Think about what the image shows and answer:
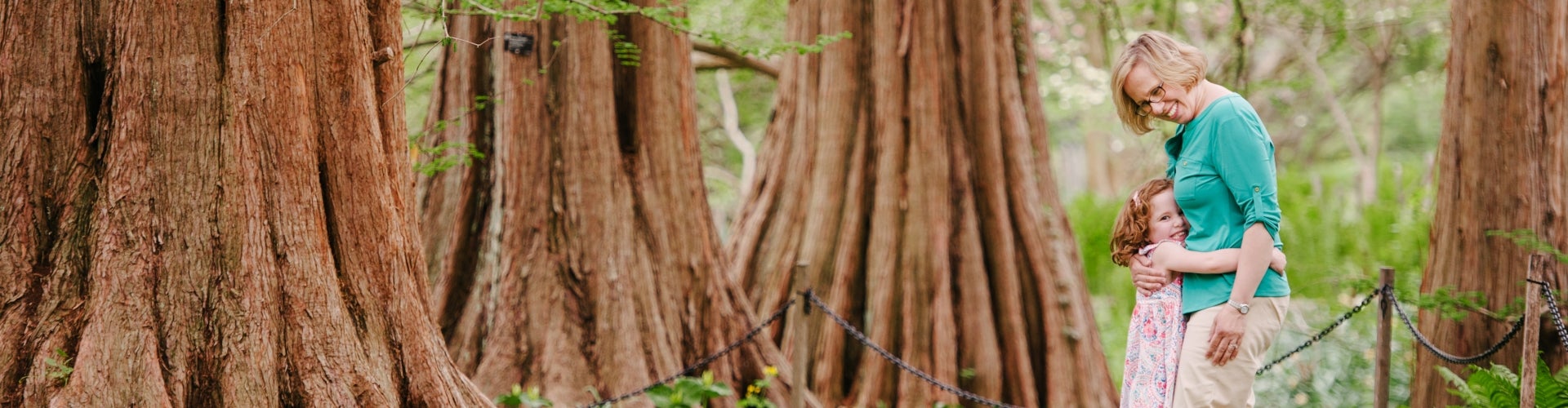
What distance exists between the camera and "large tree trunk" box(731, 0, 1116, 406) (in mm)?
6766

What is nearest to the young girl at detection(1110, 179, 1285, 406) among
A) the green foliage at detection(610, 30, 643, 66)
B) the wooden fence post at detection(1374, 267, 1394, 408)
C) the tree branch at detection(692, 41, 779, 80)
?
the wooden fence post at detection(1374, 267, 1394, 408)

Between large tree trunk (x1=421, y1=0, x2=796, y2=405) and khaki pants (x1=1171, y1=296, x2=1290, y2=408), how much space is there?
2820 millimetres

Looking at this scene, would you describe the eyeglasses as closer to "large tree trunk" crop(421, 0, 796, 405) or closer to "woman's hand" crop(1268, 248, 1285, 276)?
"woman's hand" crop(1268, 248, 1285, 276)

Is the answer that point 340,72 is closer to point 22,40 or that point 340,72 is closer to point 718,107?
point 22,40

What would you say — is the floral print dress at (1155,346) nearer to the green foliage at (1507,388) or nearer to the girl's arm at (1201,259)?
the girl's arm at (1201,259)

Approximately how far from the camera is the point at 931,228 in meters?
6.74

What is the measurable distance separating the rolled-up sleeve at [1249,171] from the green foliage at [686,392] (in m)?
2.76

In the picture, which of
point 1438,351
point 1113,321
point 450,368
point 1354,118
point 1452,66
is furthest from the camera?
point 1354,118

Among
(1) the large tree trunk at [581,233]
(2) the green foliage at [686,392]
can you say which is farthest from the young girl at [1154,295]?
(1) the large tree trunk at [581,233]

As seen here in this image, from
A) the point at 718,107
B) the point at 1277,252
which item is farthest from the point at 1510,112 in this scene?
the point at 718,107

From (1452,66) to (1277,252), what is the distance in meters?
2.78

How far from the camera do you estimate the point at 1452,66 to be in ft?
17.1

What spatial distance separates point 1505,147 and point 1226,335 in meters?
2.85

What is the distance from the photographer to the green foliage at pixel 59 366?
9.90 ft
